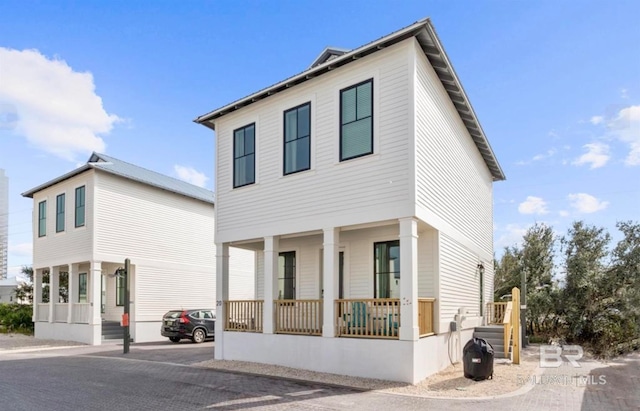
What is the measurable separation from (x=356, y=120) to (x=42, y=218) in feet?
65.3

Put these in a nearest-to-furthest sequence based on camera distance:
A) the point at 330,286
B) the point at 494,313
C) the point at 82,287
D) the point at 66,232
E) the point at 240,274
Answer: the point at 330,286
the point at 494,313
the point at 66,232
the point at 82,287
the point at 240,274

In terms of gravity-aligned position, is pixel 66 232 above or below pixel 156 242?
above

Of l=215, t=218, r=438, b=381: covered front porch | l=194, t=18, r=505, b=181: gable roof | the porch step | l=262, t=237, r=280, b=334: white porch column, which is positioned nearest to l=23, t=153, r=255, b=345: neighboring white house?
the porch step

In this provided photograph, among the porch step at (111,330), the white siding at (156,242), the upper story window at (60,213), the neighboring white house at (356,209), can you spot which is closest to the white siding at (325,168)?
the neighboring white house at (356,209)

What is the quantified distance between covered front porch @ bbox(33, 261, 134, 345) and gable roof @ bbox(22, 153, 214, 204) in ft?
12.7

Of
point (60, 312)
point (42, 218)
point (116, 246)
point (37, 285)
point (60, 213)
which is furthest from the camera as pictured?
point (37, 285)

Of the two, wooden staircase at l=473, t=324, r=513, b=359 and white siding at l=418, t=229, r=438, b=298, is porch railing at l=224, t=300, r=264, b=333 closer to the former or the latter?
white siding at l=418, t=229, r=438, b=298

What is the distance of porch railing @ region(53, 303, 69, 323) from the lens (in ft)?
75.0

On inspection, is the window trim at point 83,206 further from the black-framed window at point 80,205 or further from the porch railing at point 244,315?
the porch railing at point 244,315

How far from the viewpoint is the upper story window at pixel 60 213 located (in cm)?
2317

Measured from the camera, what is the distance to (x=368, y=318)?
11.1m

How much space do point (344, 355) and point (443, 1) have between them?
8.49 metres

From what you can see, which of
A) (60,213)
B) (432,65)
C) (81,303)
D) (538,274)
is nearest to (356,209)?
(432,65)

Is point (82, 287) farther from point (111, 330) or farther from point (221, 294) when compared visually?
point (221, 294)
